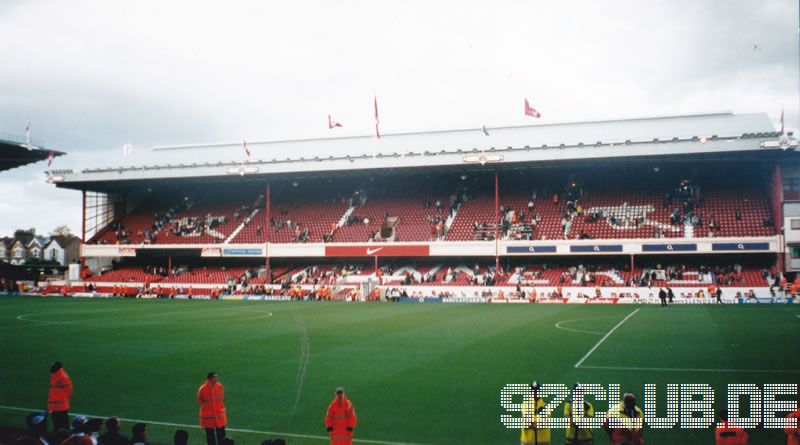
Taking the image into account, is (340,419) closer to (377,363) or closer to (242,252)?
(377,363)

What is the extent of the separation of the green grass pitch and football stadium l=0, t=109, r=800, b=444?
0.11 metres

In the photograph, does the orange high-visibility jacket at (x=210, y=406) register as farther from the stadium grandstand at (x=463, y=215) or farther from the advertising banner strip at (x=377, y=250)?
the advertising banner strip at (x=377, y=250)

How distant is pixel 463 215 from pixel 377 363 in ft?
124

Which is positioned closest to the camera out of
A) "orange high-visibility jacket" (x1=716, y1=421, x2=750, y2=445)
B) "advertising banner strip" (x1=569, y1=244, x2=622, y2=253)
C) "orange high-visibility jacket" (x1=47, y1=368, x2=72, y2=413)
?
"orange high-visibility jacket" (x1=716, y1=421, x2=750, y2=445)

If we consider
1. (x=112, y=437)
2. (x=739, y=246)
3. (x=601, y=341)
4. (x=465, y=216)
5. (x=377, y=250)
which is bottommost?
(x=601, y=341)

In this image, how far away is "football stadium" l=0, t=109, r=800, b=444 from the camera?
528 inches

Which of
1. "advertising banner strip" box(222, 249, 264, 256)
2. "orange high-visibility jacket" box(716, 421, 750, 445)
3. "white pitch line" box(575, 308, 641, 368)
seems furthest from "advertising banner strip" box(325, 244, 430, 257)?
"orange high-visibility jacket" box(716, 421, 750, 445)

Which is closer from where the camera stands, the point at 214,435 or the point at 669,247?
the point at 214,435

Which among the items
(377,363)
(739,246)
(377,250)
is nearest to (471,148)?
(377,250)

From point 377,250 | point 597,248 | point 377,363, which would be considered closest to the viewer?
point 377,363

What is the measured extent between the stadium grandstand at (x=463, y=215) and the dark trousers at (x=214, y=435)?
36.5 meters

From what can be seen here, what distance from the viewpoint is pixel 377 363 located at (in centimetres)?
1781

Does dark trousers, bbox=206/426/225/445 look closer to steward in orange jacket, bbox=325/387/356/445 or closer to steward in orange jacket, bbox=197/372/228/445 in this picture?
steward in orange jacket, bbox=197/372/228/445

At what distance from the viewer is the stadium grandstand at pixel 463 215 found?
45.2m
